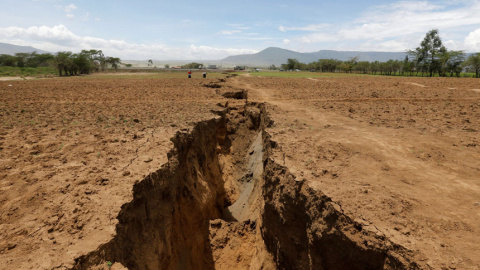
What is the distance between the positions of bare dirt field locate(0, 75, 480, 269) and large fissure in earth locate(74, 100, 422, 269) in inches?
1.4

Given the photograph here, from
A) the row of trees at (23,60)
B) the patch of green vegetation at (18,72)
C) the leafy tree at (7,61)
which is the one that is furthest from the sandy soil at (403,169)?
the leafy tree at (7,61)

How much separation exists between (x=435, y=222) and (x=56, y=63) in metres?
65.0

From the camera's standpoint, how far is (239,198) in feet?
44.5

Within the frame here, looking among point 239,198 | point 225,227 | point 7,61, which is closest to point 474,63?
point 239,198

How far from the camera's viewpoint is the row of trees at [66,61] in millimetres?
52944

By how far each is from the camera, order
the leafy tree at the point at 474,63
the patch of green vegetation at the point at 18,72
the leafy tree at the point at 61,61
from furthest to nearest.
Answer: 1. the leafy tree at the point at 61,61
2. the leafy tree at the point at 474,63
3. the patch of green vegetation at the point at 18,72

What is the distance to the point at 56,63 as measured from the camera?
5200cm

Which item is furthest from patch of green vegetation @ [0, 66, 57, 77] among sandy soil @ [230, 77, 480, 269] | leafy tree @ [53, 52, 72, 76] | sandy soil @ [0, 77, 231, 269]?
sandy soil @ [230, 77, 480, 269]

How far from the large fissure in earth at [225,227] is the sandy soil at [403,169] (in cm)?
39

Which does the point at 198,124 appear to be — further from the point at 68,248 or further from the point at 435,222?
the point at 435,222

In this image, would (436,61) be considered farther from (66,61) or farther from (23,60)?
(23,60)

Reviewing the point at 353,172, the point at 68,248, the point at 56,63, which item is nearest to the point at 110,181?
the point at 68,248

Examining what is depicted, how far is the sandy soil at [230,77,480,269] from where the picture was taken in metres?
4.23

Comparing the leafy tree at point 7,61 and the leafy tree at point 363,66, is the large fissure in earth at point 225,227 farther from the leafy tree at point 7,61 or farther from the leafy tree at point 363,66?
the leafy tree at point 363,66
